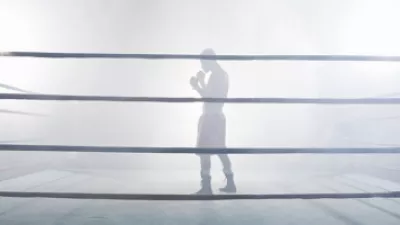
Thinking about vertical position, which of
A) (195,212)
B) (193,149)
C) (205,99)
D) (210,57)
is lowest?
(195,212)

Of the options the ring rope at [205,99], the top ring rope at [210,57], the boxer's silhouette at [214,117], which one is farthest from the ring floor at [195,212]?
the top ring rope at [210,57]

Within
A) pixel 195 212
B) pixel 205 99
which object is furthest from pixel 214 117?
pixel 205 99

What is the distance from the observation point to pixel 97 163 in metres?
8.17

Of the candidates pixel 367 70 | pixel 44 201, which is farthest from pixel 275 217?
pixel 367 70

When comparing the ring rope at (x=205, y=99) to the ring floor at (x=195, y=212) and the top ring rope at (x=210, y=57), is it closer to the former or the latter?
the top ring rope at (x=210, y=57)

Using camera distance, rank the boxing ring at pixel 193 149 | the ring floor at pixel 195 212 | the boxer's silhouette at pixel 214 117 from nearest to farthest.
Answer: the boxing ring at pixel 193 149 < the ring floor at pixel 195 212 < the boxer's silhouette at pixel 214 117

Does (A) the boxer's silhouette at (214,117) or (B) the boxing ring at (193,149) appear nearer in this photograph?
(B) the boxing ring at (193,149)

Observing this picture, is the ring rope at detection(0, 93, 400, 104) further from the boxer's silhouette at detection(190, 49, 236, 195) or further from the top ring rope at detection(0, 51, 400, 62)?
the boxer's silhouette at detection(190, 49, 236, 195)

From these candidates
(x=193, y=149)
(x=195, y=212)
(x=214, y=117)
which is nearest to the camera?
(x=193, y=149)

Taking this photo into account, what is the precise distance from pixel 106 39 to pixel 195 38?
7.05 feet

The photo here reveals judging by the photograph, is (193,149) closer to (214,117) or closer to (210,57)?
(210,57)

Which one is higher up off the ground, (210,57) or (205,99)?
(210,57)

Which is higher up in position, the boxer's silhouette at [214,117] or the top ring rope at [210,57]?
the top ring rope at [210,57]

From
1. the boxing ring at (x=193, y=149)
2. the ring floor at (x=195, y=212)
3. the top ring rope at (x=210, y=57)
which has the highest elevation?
the top ring rope at (x=210, y=57)
